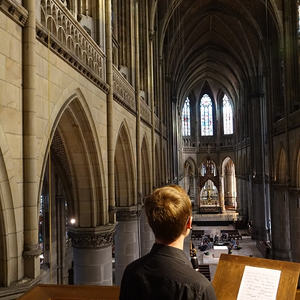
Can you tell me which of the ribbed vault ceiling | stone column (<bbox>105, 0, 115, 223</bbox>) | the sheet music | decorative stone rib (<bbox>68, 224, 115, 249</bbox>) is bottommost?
decorative stone rib (<bbox>68, 224, 115, 249</bbox>)

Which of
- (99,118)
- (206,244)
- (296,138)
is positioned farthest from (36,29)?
(206,244)

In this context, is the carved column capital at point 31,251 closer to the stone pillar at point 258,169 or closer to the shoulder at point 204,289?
the shoulder at point 204,289

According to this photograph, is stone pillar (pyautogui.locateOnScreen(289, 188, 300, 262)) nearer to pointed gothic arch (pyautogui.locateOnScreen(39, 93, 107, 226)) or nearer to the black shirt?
pointed gothic arch (pyautogui.locateOnScreen(39, 93, 107, 226))

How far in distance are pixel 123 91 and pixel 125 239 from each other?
5081 millimetres

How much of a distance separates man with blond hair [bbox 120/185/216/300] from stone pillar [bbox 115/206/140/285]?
10960 millimetres

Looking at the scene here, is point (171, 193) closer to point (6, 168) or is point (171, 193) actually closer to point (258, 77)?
point (6, 168)

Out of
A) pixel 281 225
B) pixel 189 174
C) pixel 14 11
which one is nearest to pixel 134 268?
pixel 14 11

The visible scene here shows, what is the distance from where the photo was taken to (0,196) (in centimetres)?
436

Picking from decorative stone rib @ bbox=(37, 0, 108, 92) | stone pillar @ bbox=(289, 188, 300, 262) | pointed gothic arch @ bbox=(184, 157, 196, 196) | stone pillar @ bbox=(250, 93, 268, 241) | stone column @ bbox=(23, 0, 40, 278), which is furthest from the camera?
pointed gothic arch @ bbox=(184, 157, 196, 196)

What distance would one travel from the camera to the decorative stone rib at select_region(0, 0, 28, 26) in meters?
4.38

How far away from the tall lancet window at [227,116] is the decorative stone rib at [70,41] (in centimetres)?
3812

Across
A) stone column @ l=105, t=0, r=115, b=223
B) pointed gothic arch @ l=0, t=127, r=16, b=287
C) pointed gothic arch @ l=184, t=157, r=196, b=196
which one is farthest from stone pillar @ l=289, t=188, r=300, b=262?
pointed gothic arch @ l=184, t=157, r=196, b=196

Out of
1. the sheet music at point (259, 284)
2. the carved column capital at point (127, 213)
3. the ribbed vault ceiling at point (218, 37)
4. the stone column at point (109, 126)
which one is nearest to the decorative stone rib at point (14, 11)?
the sheet music at point (259, 284)

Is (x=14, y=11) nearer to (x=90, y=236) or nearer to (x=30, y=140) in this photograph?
(x=30, y=140)
